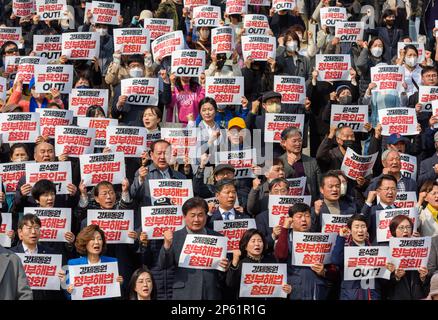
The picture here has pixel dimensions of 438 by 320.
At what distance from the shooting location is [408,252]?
46.7 ft

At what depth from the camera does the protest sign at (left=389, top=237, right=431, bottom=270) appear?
14.2 m

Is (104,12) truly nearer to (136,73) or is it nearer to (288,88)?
(136,73)

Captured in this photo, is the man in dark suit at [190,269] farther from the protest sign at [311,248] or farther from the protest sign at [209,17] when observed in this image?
the protest sign at [209,17]

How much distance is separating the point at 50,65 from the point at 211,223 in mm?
4499

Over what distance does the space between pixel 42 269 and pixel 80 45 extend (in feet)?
19.4

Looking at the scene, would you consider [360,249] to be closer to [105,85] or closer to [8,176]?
[8,176]

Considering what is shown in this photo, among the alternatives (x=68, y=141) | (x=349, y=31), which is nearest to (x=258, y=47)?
(x=349, y=31)

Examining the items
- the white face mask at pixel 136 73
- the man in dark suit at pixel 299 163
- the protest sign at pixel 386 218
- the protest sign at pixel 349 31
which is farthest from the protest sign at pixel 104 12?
the protest sign at pixel 386 218

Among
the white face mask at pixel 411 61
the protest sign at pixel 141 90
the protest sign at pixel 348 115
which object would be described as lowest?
the protest sign at pixel 348 115

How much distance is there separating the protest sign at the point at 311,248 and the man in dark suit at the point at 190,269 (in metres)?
0.79

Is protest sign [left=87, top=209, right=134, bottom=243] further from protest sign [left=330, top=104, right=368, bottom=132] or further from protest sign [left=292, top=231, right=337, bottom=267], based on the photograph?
protest sign [left=330, top=104, right=368, bottom=132]

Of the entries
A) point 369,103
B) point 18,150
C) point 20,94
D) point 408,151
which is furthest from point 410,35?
point 18,150

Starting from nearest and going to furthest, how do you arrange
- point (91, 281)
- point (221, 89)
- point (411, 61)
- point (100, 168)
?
point (91, 281), point (100, 168), point (221, 89), point (411, 61)

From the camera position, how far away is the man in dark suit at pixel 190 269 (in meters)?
13.5
